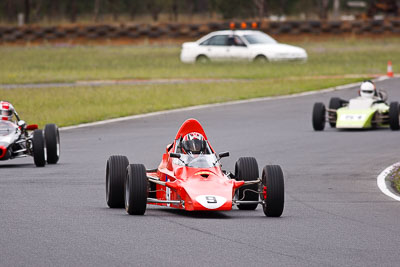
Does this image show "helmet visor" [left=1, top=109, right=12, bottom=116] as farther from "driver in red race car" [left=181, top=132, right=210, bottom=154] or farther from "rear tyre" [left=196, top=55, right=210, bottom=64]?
"rear tyre" [left=196, top=55, right=210, bottom=64]

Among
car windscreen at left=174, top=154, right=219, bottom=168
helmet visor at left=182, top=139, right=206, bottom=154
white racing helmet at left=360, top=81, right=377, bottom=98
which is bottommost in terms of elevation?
white racing helmet at left=360, top=81, right=377, bottom=98

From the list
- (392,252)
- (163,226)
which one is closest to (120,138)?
(163,226)

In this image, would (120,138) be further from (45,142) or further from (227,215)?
(227,215)

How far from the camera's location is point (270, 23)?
55.5 meters

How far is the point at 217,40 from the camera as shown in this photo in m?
43.3

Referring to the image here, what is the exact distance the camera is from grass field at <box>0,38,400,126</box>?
28391 mm

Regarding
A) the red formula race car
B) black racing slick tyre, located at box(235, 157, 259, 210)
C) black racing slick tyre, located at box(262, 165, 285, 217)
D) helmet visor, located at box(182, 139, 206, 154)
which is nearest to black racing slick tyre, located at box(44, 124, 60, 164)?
the red formula race car

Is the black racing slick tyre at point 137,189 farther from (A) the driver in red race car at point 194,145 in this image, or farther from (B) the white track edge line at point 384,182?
(B) the white track edge line at point 384,182

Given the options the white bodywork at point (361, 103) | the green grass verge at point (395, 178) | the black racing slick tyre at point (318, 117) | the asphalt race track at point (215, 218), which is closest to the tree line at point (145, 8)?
the white bodywork at point (361, 103)

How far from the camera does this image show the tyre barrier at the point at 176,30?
5525cm

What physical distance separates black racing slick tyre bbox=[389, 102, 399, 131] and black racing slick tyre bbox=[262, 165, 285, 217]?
38.8ft

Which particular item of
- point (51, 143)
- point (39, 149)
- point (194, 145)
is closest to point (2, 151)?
point (39, 149)

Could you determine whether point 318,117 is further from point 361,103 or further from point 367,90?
point 367,90

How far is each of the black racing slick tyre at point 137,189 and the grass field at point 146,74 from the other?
44.1ft
